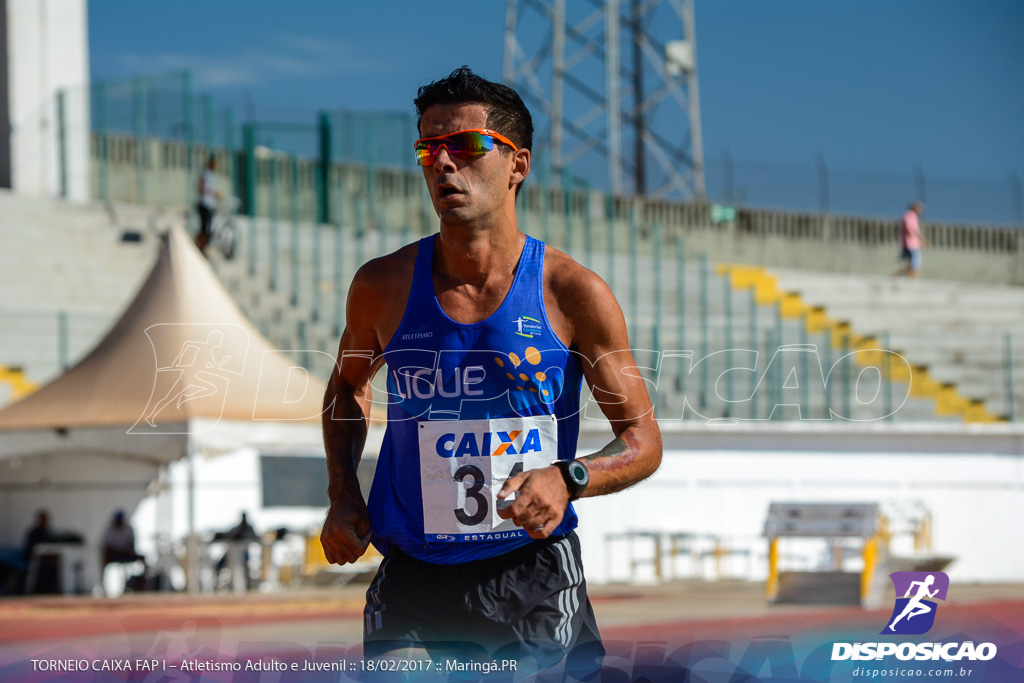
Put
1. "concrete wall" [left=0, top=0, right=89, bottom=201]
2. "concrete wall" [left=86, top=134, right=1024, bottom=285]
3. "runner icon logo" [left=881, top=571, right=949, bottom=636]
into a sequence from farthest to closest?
"concrete wall" [left=86, top=134, right=1024, bottom=285] → "concrete wall" [left=0, top=0, right=89, bottom=201] → "runner icon logo" [left=881, top=571, right=949, bottom=636]

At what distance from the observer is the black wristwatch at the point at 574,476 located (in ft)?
10.6

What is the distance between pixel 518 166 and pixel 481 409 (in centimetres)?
59

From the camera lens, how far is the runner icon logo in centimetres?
419

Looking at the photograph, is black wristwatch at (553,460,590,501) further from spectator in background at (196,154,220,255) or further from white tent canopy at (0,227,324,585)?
spectator in background at (196,154,220,255)

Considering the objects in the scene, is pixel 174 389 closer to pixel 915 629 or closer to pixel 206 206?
pixel 206 206

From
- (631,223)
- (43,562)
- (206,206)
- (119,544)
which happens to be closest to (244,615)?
(119,544)

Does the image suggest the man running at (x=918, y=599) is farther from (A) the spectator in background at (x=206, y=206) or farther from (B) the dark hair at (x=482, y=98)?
(A) the spectator in background at (x=206, y=206)

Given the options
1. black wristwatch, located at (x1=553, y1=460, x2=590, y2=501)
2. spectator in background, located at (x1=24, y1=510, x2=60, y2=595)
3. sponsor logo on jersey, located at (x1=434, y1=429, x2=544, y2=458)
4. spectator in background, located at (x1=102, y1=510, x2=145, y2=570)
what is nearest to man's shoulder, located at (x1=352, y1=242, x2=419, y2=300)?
sponsor logo on jersey, located at (x1=434, y1=429, x2=544, y2=458)

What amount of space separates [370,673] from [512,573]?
39cm

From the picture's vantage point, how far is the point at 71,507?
1623 cm

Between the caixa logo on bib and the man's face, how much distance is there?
1429mm

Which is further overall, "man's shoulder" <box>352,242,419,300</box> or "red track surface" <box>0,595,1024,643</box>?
"red track surface" <box>0,595,1024,643</box>

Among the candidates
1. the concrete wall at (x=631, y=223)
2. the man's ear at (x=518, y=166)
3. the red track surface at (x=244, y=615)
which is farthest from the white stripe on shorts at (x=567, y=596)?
the concrete wall at (x=631, y=223)

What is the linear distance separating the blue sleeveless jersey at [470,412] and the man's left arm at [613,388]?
6cm
